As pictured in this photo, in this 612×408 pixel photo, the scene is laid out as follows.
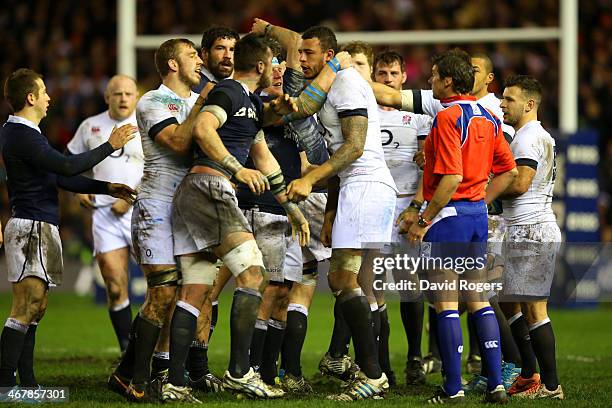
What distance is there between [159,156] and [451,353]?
2.34 metres

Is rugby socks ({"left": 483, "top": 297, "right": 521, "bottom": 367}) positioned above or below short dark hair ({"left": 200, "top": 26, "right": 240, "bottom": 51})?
below

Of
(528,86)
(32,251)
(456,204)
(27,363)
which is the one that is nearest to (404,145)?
(528,86)

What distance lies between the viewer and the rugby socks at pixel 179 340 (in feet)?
24.2

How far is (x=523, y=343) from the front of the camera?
844 cm

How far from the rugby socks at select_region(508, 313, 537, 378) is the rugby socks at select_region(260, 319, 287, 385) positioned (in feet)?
5.58

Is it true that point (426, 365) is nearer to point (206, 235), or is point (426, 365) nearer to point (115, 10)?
point (206, 235)

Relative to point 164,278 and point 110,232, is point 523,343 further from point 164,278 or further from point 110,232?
point 110,232

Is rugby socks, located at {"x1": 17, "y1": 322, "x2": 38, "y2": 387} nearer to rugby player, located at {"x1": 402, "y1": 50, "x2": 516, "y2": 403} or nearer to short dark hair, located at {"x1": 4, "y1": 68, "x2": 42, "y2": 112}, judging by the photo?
short dark hair, located at {"x1": 4, "y1": 68, "x2": 42, "y2": 112}

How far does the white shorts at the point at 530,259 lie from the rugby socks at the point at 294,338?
1512 mm

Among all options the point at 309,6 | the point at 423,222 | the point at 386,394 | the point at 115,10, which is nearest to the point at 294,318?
the point at 386,394

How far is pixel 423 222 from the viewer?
741 centimetres

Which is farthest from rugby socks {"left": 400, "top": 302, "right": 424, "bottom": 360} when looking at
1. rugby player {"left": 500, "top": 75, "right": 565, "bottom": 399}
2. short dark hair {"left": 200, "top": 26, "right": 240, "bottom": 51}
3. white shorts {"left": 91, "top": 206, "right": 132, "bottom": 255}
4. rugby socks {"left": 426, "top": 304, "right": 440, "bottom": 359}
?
white shorts {"left": 91, "top": 206, "right": 132, "bottom": 255}

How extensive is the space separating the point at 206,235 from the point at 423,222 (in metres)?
1.39

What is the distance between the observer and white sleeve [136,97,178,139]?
762cm
